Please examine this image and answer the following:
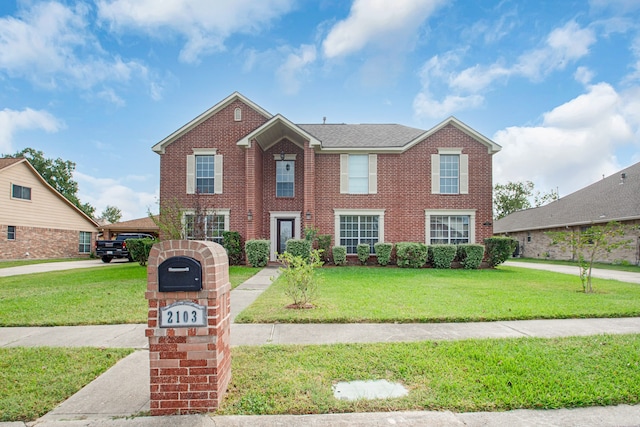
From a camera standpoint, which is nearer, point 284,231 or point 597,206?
point 284,231

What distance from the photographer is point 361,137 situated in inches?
673

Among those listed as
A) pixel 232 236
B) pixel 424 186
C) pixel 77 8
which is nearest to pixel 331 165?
pixel 424 186

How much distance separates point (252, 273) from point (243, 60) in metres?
8.42

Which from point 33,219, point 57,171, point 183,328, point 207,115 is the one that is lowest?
point 183,328

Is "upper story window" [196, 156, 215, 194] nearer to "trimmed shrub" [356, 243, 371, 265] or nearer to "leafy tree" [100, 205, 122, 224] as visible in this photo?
"trimmed shrub" [356, 243, 371, 265]

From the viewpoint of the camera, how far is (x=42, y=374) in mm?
3545

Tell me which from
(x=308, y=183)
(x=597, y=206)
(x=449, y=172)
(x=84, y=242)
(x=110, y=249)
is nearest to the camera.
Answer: (x=308, y=183)

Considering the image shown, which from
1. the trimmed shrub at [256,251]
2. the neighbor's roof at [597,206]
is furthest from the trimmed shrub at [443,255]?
the neighbor's roof at [597,206]

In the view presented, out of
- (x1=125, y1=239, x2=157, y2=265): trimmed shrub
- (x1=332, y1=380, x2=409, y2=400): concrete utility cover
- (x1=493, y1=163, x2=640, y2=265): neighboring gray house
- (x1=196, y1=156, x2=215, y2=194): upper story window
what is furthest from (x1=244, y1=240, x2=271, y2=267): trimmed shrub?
(x1=493, y1=163, x2=640, y2=265): neighboring gray house

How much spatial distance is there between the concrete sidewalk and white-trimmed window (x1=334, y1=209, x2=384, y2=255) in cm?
922

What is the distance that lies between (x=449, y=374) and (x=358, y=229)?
12679 mm

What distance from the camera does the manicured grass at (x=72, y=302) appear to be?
583 cm

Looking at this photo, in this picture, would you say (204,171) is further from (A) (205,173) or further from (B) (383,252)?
(B) (383,252)

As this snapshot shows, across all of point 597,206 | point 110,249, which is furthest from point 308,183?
point 597,206
